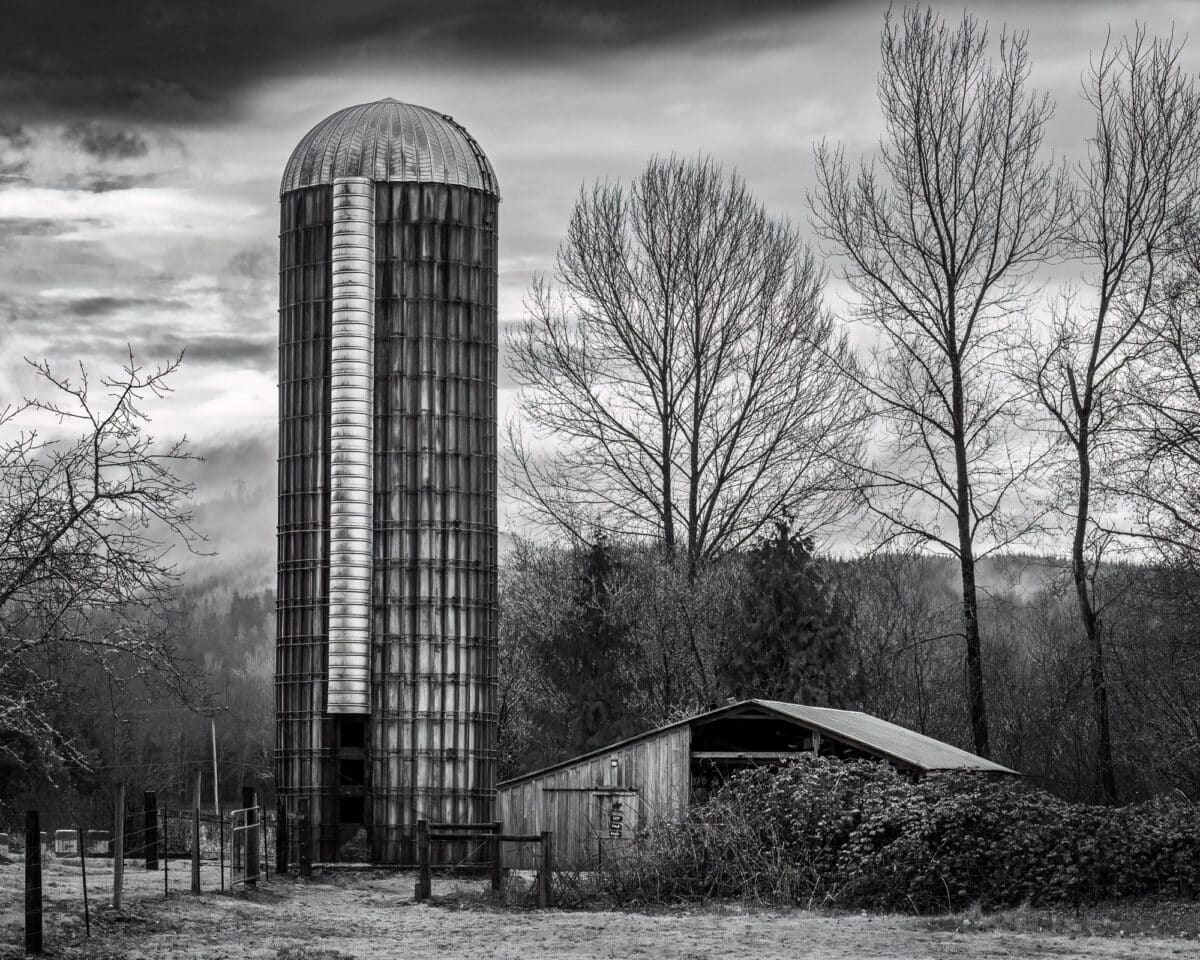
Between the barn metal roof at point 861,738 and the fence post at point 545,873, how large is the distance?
6.75 m

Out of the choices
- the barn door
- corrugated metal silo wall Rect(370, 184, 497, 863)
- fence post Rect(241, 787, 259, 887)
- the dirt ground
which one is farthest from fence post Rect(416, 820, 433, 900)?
corrugated metal silo wall Rect(370, 184, 497, 863)

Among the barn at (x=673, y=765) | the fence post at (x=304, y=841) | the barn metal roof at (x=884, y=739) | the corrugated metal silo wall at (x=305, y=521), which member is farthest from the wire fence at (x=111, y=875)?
the barn metal roof at (x=884, y=739)

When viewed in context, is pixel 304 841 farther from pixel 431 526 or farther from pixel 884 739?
pixel 884 739

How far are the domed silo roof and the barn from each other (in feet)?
45.3

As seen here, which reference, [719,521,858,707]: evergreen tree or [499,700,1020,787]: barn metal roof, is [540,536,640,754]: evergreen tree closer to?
[719,521,858,707]: evergreen tree

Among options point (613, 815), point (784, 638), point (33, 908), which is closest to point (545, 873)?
point (613, 815)

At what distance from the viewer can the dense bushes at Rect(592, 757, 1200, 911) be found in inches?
928

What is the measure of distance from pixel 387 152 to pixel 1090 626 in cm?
1996

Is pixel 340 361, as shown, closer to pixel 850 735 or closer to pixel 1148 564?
pixel 850 735

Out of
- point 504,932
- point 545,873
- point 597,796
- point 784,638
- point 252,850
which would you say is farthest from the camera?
point 784,638

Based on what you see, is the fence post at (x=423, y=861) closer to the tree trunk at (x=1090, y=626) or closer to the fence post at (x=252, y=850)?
the fence post at (x=252, y=850)

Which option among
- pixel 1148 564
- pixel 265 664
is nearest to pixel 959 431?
pixel 1148 564

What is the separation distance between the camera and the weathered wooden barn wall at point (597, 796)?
108 feet

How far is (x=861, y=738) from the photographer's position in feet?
101
